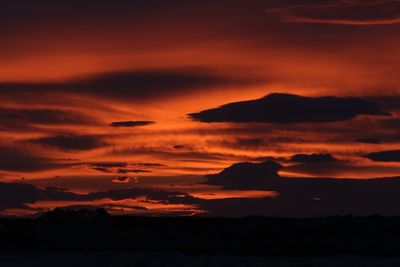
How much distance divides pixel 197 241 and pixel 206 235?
7.21ft

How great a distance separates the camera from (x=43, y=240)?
1829 inches

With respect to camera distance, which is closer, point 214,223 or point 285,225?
point 285,225

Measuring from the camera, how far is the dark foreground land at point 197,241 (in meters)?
38.9

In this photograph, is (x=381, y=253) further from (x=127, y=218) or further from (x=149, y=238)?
(x=127, y=218)

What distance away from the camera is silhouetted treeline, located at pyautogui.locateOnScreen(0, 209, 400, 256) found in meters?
43.1

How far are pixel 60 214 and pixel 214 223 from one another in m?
10.7

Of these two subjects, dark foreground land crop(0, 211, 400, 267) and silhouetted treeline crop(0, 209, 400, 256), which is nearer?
dark foreground land crop(0, 211, 400, 267)

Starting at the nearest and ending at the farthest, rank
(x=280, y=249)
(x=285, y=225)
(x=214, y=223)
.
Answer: (x=280, y=249) → (x=285, y=225) → (x=214, y=223)

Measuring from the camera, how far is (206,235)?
49.7 metres

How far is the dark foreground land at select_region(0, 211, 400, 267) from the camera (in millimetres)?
38875

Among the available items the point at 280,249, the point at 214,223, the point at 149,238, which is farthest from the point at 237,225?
the point at 280,249

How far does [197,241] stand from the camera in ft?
156

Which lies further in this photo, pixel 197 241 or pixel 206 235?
pixel 206 235

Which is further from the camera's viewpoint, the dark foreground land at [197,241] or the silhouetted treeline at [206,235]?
the silhouetted treeline at [206,235]
